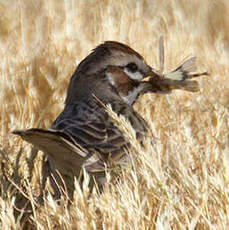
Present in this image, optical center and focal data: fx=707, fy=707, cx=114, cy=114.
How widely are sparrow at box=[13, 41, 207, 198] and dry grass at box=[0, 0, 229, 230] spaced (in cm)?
21

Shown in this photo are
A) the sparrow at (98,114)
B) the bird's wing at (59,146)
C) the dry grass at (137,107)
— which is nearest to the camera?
the dry grass at (137,107)

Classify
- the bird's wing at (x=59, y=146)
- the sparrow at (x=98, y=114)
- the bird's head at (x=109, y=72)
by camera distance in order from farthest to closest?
1. the bird's head at (x=109, y=72)
2. the sparrow at (x=98, y=114)
3. the bird's wing at (x=59, y=146)

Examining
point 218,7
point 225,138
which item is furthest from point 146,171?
point 218,7

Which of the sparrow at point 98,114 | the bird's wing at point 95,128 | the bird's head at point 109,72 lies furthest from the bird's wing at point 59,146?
the bird's head at point 109,72

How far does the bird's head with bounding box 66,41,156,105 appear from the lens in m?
4.82

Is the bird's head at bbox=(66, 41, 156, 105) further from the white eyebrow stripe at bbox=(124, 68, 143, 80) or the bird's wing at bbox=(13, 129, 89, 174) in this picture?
the bird's wing at bbox=(13, 129, 89, 174)

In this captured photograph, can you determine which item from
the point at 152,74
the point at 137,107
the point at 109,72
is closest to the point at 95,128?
the point at 109,72

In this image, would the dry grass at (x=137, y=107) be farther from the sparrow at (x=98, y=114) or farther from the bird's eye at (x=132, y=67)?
the bird's eye at (x=132, y=67)

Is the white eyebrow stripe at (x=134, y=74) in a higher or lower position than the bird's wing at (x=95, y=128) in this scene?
higher

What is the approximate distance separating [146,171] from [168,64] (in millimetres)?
3118

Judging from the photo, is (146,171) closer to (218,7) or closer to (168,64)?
(168,64)

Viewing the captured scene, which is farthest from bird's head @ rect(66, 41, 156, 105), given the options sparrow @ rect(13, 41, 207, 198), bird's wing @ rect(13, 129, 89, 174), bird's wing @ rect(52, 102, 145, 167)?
bird's wing @ rect(13, 129, 89, 174)

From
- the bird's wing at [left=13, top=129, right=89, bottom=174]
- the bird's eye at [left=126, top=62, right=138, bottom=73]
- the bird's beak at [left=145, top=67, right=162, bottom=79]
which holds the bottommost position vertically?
the bird's wing at [left=13, top=129, right=89, bottom=174]

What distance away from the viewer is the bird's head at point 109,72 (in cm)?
482
